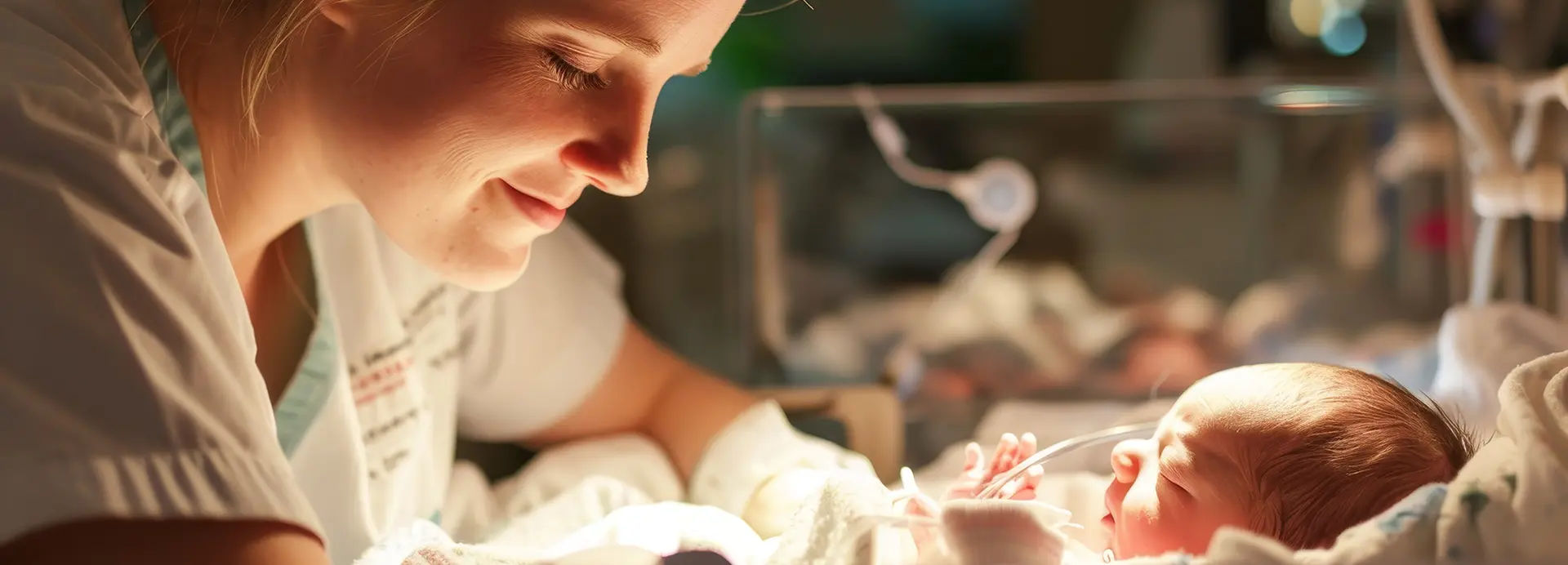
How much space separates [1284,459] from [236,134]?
647 mm

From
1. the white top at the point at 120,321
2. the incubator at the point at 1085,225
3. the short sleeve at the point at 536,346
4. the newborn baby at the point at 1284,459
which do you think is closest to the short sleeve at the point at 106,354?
the white top at the point at 120,321

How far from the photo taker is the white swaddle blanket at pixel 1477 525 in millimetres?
519

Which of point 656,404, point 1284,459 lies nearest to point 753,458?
point 656,404

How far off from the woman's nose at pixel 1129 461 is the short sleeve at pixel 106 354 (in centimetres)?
51

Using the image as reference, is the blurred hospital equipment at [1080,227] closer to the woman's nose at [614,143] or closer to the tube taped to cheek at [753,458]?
the tube taped to cheek at [753,458]

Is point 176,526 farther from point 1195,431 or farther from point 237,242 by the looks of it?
point 1195,431

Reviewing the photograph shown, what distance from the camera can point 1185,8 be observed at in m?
1.62

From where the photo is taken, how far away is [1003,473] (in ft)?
2.70

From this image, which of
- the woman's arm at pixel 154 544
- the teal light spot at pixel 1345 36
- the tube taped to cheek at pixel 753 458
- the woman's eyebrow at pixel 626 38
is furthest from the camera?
the teal light spot at pixel 1345 36

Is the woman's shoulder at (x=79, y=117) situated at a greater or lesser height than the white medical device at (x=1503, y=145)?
greater

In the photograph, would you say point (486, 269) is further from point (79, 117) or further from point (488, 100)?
point (79, 117)

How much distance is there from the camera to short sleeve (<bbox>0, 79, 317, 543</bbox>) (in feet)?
1.49

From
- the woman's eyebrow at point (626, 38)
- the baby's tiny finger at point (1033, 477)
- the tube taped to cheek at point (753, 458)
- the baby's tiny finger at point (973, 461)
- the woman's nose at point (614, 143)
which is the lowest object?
the tube taped to cheek at point (753, 458)

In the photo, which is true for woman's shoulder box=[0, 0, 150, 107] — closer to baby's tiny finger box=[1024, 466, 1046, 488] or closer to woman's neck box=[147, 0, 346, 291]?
woman's neck box=[147, 0, 346, 291]
